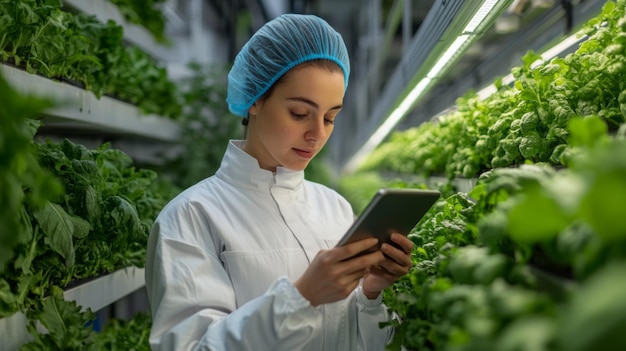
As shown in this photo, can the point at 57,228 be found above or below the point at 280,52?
below

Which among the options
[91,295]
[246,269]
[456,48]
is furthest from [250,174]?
[456,48]

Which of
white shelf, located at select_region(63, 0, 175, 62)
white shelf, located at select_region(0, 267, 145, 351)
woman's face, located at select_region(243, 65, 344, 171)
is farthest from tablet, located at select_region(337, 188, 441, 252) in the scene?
white shelf, located at select_region(63, 0, 175, 62)

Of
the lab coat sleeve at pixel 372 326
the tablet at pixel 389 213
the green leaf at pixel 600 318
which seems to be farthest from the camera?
the lab coat sleeve at pixel 372 326

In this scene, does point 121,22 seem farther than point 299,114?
Yes

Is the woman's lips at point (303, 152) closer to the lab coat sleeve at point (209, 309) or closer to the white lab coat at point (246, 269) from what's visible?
the white lab coat at point (246, 269)

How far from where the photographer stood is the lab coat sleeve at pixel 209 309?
4.59 ft

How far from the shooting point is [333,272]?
135cm

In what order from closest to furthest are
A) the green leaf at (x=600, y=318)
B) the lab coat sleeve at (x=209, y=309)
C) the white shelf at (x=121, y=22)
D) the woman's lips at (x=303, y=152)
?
the green leaf at (x=600, y=318) < the lab coat sleeve at (x=209, y=309) < the woman's lips at (x=303, y=152) < the white shelf at (x=121, y=22)

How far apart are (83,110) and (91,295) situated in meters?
0.90

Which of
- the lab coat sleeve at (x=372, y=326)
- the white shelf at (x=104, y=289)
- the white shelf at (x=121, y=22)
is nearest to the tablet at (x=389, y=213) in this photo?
the lab coat sleeve at (x=372, y=326)

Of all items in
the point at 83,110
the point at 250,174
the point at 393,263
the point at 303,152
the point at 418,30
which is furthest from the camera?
the point at 418,30

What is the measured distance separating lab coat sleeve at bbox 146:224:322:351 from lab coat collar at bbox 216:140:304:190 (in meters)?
0.32

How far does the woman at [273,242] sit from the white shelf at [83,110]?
515 mm

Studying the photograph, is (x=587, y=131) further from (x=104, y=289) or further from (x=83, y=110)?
(x=83, y=110)
